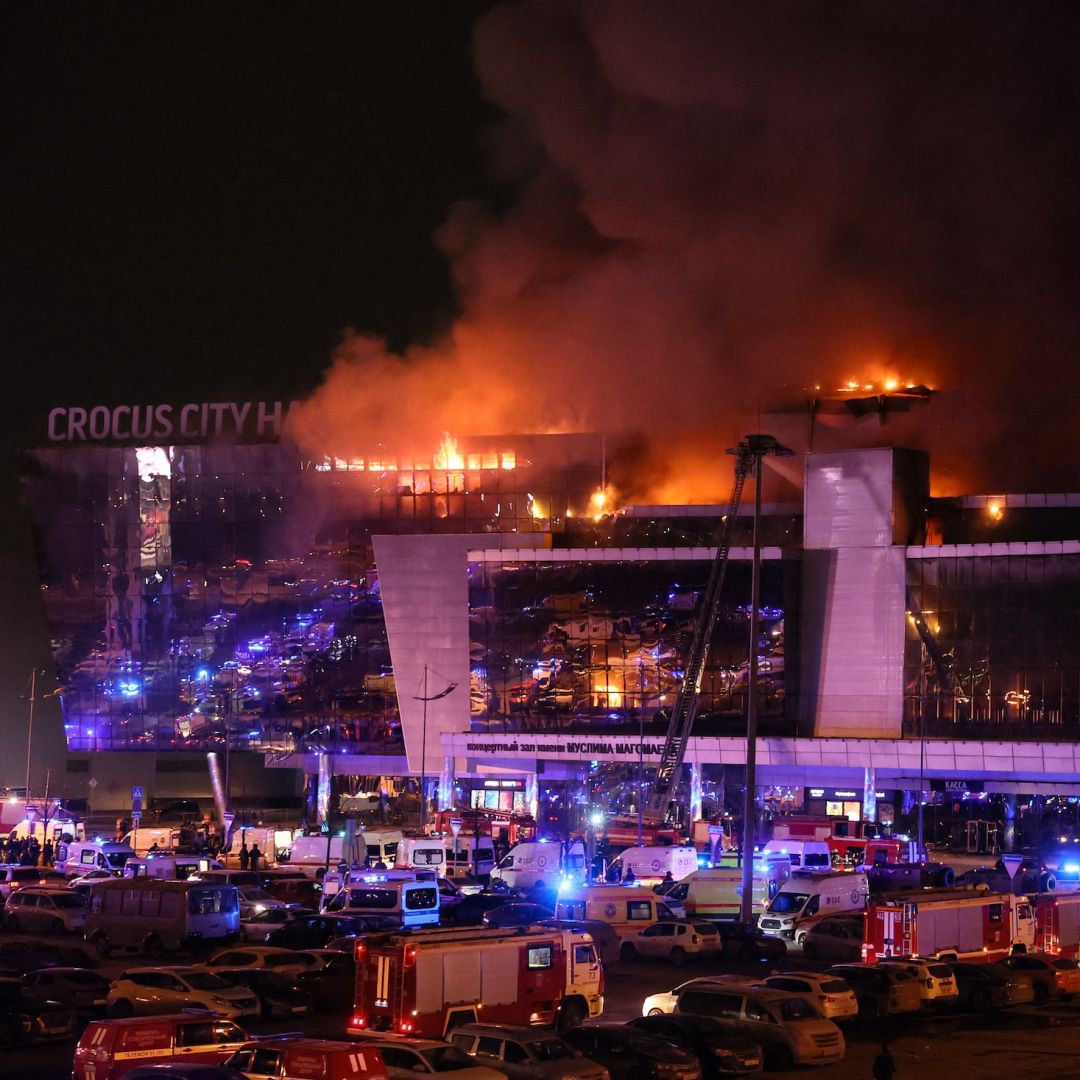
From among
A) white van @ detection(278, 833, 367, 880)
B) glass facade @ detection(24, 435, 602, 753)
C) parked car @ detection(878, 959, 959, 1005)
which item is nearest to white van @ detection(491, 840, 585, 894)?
white van @ detection(278, 833, 367, 880)

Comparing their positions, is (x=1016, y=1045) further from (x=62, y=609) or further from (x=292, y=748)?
(x=62, y=609)

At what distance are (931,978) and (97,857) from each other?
105 ft

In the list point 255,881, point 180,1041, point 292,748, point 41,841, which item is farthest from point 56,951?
point 292,748

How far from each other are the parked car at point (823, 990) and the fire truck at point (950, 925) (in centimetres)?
466

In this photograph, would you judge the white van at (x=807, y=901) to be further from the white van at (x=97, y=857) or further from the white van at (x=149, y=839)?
the white van at (x=149, y=839)

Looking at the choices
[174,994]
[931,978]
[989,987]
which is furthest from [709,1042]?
[174,994]

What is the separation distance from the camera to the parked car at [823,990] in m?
26.4

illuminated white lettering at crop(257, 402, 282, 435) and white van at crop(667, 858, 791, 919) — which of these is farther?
illuminated white lettering at crop(257, 402, 282, 435)

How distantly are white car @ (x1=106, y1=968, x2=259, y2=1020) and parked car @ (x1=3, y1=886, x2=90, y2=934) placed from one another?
1340cm

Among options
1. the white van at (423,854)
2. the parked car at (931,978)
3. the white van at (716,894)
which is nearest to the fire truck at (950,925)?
the parked car at (931,978)

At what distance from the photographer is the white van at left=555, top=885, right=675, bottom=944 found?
3778cm

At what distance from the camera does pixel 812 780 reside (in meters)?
74.5

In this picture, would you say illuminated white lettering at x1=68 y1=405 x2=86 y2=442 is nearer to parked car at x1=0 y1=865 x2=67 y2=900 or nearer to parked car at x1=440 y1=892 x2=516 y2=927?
parked car at x1=0 y1=865 x2=67 y2=900

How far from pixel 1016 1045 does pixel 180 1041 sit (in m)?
13.0
